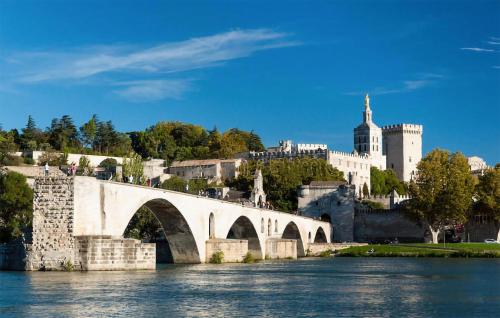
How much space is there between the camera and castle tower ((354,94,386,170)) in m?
155

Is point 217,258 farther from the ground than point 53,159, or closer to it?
closer to it

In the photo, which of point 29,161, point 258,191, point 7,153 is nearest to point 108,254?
point 258,191

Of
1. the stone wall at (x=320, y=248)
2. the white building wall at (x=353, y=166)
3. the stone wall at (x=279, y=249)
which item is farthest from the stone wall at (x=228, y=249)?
the white building wall at (x=353, y=166)

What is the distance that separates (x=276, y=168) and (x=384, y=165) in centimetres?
4553

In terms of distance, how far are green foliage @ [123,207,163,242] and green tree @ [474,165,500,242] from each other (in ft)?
124

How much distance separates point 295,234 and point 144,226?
70.7 ft

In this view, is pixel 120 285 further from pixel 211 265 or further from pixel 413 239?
pixel 413 239

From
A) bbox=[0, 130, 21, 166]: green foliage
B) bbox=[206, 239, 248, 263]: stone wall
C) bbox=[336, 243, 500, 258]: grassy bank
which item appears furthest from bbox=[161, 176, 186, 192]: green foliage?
bbox=[206, 239, 248, 263]: stone wall

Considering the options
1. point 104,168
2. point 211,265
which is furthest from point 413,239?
point 211,265

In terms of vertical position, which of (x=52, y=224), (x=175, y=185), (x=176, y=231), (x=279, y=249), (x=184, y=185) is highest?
(x=184, y=185)

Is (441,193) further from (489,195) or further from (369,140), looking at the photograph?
(369,140)

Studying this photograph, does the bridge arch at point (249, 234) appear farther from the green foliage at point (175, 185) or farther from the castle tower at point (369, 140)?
the castle tower at point (369, 140)

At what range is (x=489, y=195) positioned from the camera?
94.7 m

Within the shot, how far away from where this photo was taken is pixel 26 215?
220 feet
